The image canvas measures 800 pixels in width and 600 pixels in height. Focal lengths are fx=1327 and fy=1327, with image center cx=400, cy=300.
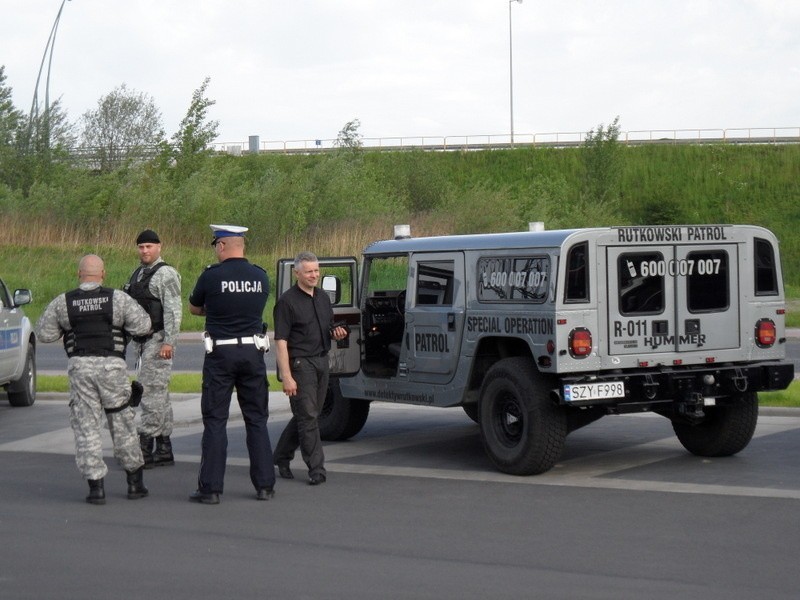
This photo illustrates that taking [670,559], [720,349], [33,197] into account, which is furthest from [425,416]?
[33,197]

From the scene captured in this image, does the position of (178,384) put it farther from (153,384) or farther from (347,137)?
(347,137)

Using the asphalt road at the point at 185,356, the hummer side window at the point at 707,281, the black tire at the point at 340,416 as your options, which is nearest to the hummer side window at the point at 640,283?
the hummer side window at the point at 707,281

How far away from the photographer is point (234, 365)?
9312mm

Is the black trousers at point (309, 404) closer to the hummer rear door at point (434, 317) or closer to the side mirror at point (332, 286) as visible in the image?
the hummer rear door at point (434, 317)

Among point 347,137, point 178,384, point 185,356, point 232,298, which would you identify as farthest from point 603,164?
point 232,298

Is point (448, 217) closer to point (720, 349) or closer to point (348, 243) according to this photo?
point (348, 243)

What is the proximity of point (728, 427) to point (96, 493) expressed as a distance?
16.4 ft

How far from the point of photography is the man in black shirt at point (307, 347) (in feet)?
32.6

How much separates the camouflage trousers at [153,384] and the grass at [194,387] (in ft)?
17.0

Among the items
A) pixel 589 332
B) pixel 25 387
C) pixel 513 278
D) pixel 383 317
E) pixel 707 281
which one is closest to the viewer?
pixel 589 332

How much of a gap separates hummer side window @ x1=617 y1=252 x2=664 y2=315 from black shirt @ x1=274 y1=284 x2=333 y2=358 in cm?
226

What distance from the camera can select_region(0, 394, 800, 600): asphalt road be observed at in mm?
6699

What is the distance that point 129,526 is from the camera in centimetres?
839

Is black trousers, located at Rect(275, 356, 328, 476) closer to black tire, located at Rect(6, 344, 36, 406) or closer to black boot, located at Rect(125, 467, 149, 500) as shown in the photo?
black boot, located at Rect(125, 467, 149, 500)
